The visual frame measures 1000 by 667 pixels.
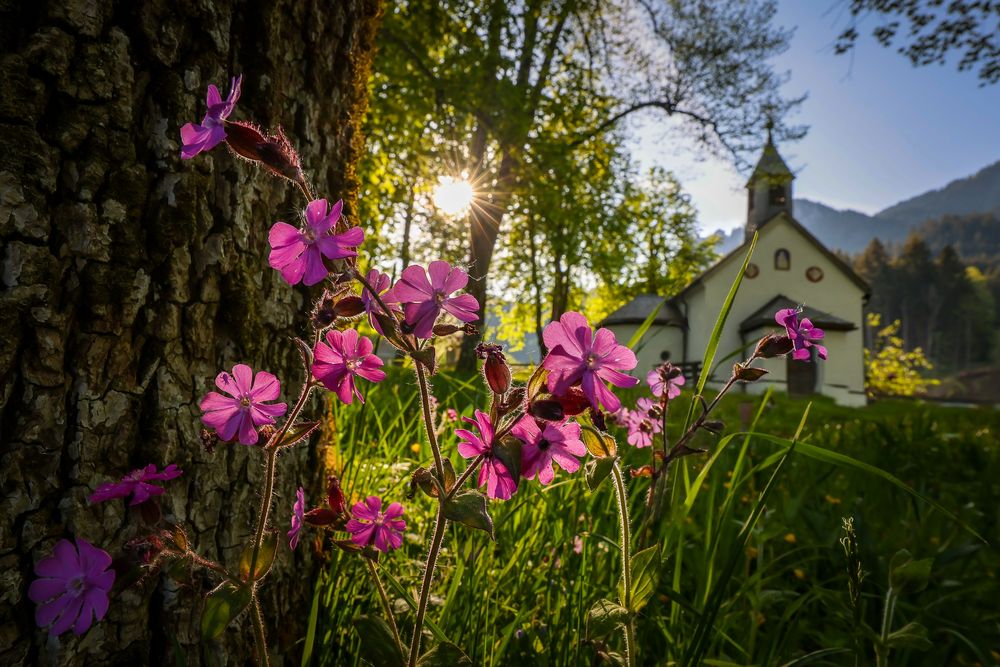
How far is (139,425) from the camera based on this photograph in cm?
94

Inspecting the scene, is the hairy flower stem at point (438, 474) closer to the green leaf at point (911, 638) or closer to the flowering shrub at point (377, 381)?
the flowering shrub at point (377, 381)

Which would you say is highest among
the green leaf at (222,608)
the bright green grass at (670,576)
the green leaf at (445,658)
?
the green leaf at (222,608)

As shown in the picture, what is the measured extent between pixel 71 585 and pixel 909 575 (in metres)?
1.24

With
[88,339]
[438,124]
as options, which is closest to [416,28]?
[438,124]

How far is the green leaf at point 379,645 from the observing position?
709 mm

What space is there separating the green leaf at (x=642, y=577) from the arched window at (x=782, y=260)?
26.3 metres

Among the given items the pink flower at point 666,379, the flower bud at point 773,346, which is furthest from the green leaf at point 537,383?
the pink flower at point 666,379

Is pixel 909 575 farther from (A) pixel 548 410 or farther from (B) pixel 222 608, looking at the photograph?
(B) pixel 222 608

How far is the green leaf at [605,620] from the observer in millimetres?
731

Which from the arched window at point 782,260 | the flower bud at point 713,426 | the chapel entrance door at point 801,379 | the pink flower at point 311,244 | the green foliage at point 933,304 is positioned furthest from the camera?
the green foliage at point 933,304

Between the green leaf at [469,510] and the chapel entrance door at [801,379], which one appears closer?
the green leaf at [469,510]

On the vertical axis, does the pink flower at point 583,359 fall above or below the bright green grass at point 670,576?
above

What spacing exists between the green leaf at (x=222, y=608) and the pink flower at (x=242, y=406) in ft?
0.59

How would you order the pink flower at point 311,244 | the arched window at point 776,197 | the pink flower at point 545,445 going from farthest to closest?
the arched window at point 776,197 → the pink flower at point 545,445 → the pink flower at point 311,244
